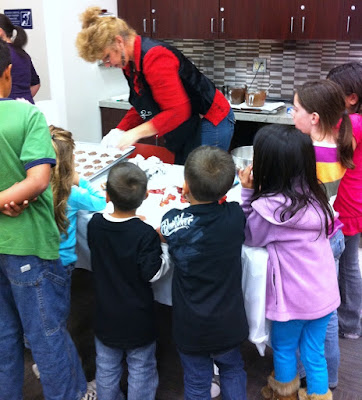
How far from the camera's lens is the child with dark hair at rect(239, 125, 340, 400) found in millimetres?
1371

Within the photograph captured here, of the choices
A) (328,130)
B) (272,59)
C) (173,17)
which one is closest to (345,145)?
(328,130)

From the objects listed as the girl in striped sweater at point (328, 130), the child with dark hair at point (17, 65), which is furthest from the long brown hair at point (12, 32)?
the girl in striped sweater at point (328, 130)

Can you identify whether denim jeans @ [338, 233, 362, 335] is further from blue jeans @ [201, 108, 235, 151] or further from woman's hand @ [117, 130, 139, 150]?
woman's hand @ [117, 130, 139, 150]

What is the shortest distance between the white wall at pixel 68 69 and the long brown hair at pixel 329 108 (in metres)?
1.99

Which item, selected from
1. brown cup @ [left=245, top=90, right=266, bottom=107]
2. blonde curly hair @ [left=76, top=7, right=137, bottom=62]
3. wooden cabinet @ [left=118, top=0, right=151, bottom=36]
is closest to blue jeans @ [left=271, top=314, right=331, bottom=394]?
blonde curly hair @ [left=76, top=7, right=137, bottom=62]

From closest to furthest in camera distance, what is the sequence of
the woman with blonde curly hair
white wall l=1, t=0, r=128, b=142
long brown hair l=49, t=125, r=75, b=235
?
long brown hair l=49, t=125, r=75, b=235 < the woman with blonde curly hair < white wall l=1, t=0, r=128, b=142

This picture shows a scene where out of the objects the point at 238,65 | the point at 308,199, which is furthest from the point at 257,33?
the point at 308,199

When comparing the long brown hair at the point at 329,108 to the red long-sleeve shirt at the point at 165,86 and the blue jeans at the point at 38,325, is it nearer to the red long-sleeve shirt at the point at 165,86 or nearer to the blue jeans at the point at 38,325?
the red long-sleeve shirt at the point at 165,86

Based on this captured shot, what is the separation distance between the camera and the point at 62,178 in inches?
57.1

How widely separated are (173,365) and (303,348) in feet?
2.05

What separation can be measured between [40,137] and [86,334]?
1.25m

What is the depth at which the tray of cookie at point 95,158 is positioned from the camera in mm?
1938

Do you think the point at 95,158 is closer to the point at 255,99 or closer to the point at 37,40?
the point at 255,99

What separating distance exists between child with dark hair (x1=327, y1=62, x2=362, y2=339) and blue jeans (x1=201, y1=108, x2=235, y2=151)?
55 centimetres
